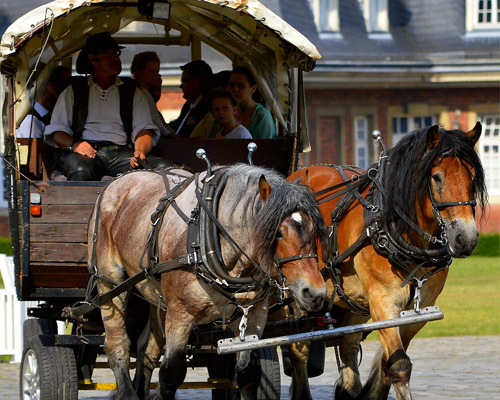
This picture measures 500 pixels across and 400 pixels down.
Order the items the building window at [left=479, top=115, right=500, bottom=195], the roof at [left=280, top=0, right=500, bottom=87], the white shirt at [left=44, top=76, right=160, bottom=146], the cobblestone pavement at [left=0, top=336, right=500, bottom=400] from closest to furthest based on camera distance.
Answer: the white shirt at [left=44, top=76, right=160, bottom=146] < the cobblestone pavement at [left=0, top=336, right=500, bottom=400] < the roof at [left=280, top=0, right=500, bottom=87] < the building window at [left=479, top=115, right=500, bottom=195]

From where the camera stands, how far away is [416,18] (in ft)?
106

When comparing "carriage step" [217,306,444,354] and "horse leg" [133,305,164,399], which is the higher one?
"carriage step" [217,306,444,354]

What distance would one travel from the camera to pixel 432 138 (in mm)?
6980

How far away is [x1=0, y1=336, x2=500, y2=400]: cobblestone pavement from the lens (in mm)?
9758

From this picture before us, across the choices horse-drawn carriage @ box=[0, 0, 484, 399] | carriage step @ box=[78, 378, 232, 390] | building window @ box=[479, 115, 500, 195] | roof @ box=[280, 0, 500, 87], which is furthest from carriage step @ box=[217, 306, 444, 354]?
building window @ box=[479, 115, 500, 195]

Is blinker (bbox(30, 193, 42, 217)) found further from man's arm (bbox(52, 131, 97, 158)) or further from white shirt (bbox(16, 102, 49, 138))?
white shirt (bbox(16, 102, 49, 138))

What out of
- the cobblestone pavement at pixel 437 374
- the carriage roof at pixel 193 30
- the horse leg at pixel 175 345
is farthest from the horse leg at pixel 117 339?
the cobblestone pavement at pixel 437 374

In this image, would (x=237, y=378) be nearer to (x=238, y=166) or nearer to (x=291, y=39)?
(x=238, y=166)

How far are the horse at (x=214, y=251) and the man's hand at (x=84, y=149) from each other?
79 cm

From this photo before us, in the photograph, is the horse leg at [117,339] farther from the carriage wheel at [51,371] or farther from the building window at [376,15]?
the building window at [376,15]

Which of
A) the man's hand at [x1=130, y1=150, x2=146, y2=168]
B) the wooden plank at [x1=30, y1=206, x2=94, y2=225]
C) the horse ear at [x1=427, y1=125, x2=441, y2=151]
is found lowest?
the wooden plank at [x1=30, y1=206, x2=94, y2=225]

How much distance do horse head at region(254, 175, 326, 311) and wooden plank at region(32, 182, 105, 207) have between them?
197 centimetres

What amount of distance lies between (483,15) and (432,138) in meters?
26.1

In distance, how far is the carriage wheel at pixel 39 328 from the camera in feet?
27.1
